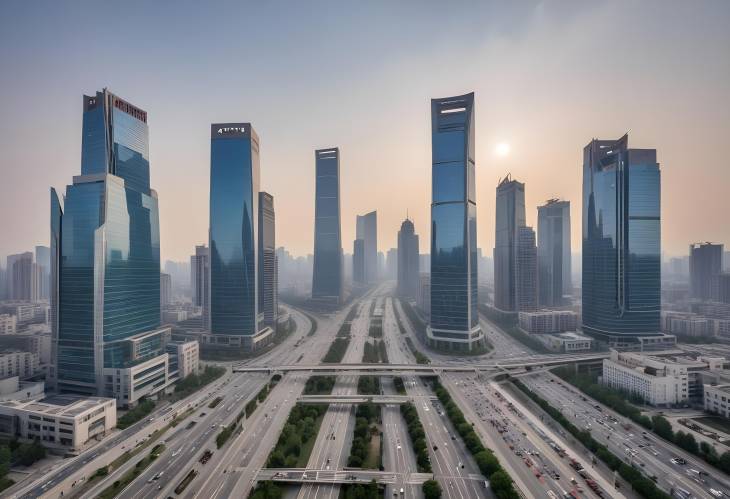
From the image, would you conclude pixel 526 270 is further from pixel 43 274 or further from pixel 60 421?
pixel 43 274

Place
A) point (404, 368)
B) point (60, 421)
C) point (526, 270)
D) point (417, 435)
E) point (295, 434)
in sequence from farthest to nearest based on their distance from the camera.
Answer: point (526, 270) < point (404, 368) < point (295, 434) < point (417, 435) < point (60, 421)

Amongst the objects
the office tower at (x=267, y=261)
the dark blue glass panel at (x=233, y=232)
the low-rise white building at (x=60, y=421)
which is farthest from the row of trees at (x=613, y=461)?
the office tower at (x=267, y=261)

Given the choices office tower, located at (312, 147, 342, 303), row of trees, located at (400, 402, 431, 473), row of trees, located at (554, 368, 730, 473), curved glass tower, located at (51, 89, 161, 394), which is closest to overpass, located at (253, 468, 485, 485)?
row of trees, located at (400, 402, 431, 473)

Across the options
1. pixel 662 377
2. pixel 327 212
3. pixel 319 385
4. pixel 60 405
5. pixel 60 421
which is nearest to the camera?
pixel 60 421

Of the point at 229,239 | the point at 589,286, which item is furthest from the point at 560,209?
the point at 229,239

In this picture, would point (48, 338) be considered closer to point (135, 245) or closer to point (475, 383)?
point (135, 245)

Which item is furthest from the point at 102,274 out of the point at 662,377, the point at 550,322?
the point at 550,322

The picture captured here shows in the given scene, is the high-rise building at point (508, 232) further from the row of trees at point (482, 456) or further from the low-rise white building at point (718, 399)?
the row of trees at point (482, 456)

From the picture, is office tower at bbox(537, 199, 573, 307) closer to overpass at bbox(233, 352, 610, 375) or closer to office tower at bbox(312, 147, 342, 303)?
overpass at bbox(233, 352, 610, 375)

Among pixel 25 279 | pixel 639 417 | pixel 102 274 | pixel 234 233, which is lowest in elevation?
pixel 639 417
